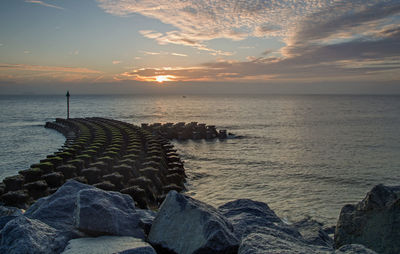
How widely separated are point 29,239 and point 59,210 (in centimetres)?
162

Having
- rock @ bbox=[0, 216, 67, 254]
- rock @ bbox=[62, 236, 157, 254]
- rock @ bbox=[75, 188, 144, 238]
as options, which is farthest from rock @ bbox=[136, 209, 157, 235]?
rock @ bbox=[0, 216, 67, 254]

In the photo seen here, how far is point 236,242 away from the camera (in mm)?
5133

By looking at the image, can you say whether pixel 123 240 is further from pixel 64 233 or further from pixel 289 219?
pixel 289 219

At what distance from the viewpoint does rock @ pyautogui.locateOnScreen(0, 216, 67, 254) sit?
4.40 metres

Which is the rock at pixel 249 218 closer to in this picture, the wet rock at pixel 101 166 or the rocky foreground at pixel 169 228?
the rocky foreground at pixel 169 228

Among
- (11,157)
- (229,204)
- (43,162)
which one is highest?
(229,204)

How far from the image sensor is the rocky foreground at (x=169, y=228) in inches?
181

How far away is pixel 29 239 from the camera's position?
178 inches

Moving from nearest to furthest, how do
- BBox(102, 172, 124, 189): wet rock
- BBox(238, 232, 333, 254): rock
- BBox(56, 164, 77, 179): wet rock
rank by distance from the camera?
BBox(238, 232, 333, 254): rock, BBox(102, 172, 124, 189): wet rock, BBox(56, 164, 77, 179): wet rock

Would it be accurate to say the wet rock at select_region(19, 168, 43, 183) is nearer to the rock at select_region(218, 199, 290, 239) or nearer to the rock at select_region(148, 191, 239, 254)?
the rock at select_region(218, 199, 290, 239)

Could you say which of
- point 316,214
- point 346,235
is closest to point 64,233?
point 346,235

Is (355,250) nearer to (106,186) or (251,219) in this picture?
(251,219)

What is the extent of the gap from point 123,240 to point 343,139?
44769mm

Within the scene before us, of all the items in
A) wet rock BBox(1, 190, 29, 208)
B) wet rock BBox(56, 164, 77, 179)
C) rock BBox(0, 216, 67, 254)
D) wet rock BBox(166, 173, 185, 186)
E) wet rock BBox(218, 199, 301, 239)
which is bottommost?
wet rock BBox(166, 173, 185, 186)
